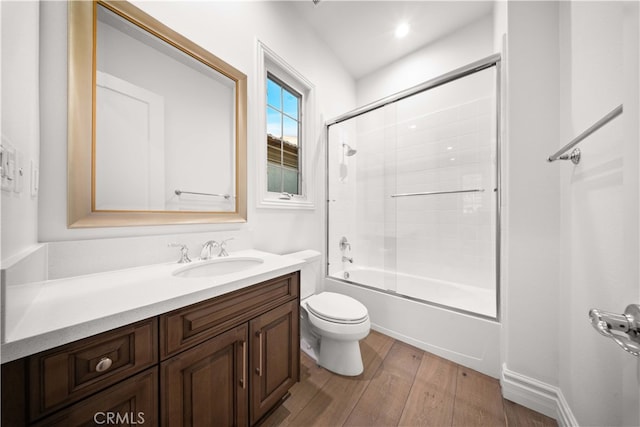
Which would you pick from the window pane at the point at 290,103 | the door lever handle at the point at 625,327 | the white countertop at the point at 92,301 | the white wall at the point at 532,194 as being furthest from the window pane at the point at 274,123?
the door lever handle at the point at 625,327

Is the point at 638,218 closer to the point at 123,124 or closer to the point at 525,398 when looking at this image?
the point at 525,398

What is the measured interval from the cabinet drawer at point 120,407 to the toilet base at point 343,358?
1009 mm

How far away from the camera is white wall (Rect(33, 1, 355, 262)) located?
0.82 meters

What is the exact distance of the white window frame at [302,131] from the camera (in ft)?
5.12

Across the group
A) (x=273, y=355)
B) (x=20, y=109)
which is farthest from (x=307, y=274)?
(x=20, y=109)

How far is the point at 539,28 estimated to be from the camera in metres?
1.12

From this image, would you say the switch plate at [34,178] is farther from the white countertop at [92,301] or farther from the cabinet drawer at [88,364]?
the cabinet drawer at [88,364]

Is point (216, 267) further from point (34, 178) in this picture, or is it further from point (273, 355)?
point (34, 178)

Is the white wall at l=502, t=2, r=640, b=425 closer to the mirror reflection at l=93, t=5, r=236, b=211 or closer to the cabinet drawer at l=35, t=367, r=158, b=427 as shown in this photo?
the cabinet drawer at l=35, t=367, r=158, b=427

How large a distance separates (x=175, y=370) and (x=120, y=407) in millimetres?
131

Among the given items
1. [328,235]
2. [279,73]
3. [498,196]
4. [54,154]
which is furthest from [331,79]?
[54,154]

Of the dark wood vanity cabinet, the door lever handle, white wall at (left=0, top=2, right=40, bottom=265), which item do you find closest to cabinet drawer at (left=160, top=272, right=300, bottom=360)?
the dark wood vanity cabinet

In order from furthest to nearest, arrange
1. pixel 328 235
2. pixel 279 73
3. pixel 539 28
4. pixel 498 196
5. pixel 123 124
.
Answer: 1. pixel 328 235
2. pixel 279 73
3. pixel 498 196
4. pixel 539 28
5. pixel 123 124

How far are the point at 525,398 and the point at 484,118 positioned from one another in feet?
6.72
